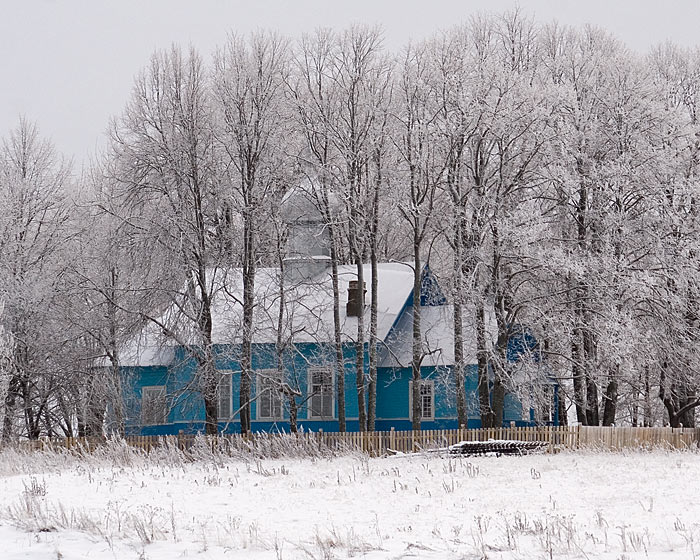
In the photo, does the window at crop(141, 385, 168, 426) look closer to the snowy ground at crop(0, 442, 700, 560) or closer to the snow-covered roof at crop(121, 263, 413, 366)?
the snow-covered roof at crop(121, 263, 413, 366)

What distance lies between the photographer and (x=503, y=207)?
31.5 m

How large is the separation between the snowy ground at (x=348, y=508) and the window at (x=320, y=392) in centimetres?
1327

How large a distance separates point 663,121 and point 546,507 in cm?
2156

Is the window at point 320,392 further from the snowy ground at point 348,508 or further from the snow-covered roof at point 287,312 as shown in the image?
the snowy ground at point 348,508

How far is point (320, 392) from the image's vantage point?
119 ft

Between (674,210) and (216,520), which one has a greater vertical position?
(674,210)

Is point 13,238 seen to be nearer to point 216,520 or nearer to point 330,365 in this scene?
point 330,365

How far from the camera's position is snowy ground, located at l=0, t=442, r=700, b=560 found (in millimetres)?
11391

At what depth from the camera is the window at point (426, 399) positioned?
35.4 m

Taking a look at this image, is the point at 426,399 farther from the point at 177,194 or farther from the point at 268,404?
the point at 177,194

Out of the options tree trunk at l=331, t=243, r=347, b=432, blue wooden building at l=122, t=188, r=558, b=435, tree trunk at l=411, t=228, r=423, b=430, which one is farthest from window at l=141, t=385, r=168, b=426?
tree trunk at l=411, t=228, r=423, b=430

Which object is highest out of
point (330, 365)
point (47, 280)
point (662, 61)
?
point (662, 61)

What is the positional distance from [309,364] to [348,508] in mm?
19941

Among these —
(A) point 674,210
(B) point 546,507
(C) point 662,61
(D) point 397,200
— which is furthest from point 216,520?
(C) point 662,61
